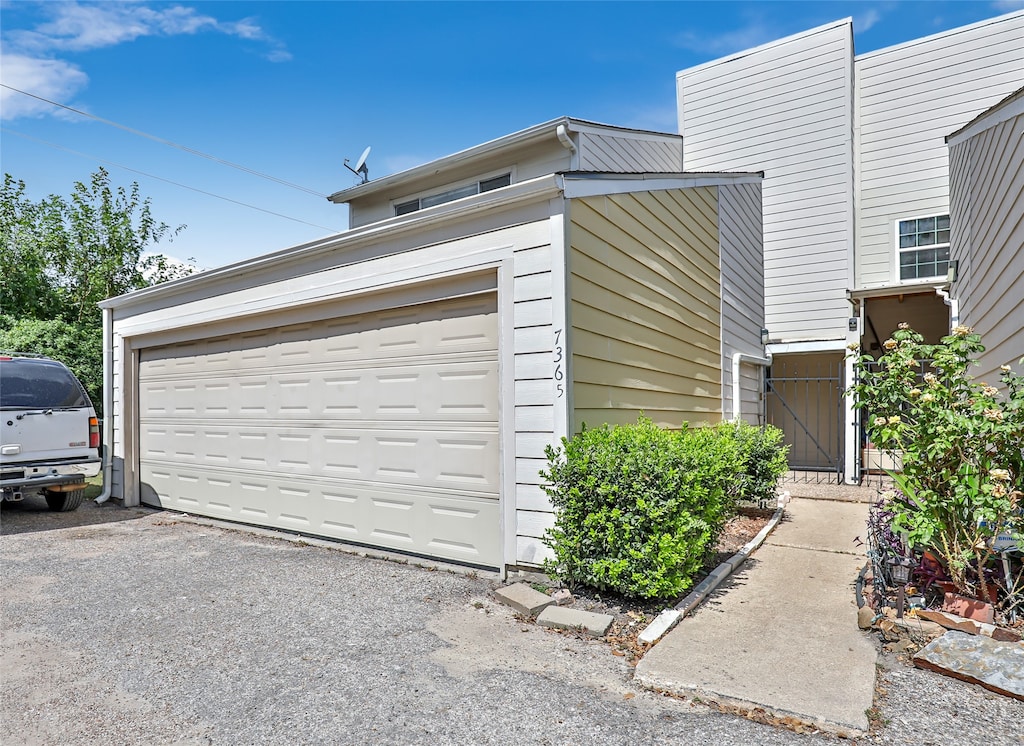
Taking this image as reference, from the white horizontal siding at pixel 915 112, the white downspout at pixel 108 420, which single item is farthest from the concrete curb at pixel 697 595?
the white downspout at pixel 108 420

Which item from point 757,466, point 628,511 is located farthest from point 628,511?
point 757,466

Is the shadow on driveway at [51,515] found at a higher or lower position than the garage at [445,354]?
lower

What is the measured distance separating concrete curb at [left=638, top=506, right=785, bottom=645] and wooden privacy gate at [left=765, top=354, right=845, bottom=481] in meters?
7.01

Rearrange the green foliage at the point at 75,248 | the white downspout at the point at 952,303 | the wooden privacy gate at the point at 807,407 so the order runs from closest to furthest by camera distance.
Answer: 1. the white downspout at the point at 952,303
2. the wooden privacy gate at the point at 807,407
3. the green foliage at the point at 75,248

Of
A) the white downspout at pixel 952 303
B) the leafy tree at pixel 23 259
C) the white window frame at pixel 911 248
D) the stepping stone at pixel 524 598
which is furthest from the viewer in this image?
the leafy tree at pixel 23 259

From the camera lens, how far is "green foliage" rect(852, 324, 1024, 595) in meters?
3.38

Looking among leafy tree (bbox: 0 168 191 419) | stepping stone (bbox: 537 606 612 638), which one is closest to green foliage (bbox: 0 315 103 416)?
leafy tree (bbox: 0 168 191 419)

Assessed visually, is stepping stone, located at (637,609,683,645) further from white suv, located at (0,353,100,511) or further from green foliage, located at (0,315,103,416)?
green foliage, located at (0,315,103,416)

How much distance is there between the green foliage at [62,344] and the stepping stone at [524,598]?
12.2 m

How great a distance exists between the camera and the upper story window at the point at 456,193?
880 cm

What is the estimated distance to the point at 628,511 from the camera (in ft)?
12.5

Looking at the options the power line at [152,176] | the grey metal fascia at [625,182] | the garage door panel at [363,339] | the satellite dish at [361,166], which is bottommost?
the garage door panel at [363,339]

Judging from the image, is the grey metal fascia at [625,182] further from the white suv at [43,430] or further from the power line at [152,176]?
the power line at [152,176]

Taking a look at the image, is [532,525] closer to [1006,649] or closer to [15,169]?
[1006,649]
